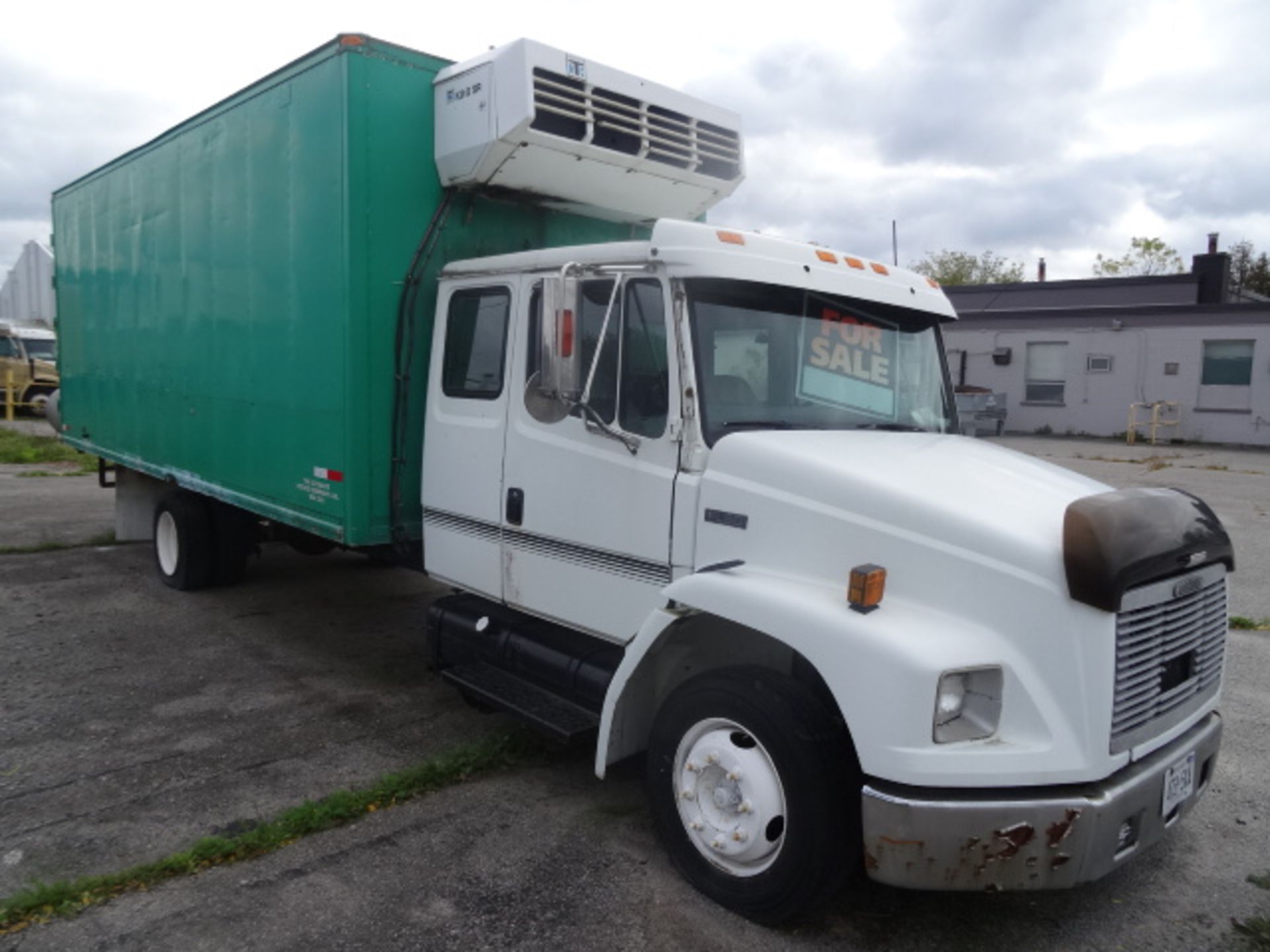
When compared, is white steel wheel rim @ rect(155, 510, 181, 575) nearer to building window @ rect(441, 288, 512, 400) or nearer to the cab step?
the cab step

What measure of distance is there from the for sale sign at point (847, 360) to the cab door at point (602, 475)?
660 millimetres

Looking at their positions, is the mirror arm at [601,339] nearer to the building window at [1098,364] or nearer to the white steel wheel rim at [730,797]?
the white steel wheel rim at [730,797]

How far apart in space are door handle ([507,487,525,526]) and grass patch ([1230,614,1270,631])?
5944 millimetres

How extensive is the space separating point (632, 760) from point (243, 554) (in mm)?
4574

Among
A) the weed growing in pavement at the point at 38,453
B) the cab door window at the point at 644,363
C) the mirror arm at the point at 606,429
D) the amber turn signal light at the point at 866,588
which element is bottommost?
the weed growing in pavement at the point at 38,453

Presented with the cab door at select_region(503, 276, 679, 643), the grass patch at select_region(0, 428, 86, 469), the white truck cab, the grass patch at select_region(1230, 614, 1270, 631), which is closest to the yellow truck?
the grass patch at select_region(0, 428, 86, 469)

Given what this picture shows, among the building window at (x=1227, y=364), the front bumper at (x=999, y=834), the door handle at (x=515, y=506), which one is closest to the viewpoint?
the front bumper at (x=999, y=834)

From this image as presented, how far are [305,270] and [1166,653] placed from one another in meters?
4.52

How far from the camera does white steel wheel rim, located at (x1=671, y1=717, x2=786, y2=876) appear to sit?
3.25 metres

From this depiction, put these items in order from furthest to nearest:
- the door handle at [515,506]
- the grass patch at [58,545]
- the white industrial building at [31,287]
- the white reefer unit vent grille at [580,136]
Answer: the white industrial building at [31,287] → the grass patch at [58,545] → the white reefer unit vent grille at [580,136] → the door handle at [515,506]

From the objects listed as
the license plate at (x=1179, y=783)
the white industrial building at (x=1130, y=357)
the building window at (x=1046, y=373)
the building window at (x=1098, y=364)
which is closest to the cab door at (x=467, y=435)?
the license plate at (x=1179, y=783)

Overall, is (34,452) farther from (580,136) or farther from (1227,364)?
(1227,364)

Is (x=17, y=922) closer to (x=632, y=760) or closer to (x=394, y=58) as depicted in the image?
(x=632, y=760)

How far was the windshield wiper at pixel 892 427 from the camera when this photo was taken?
4062 millimetres
